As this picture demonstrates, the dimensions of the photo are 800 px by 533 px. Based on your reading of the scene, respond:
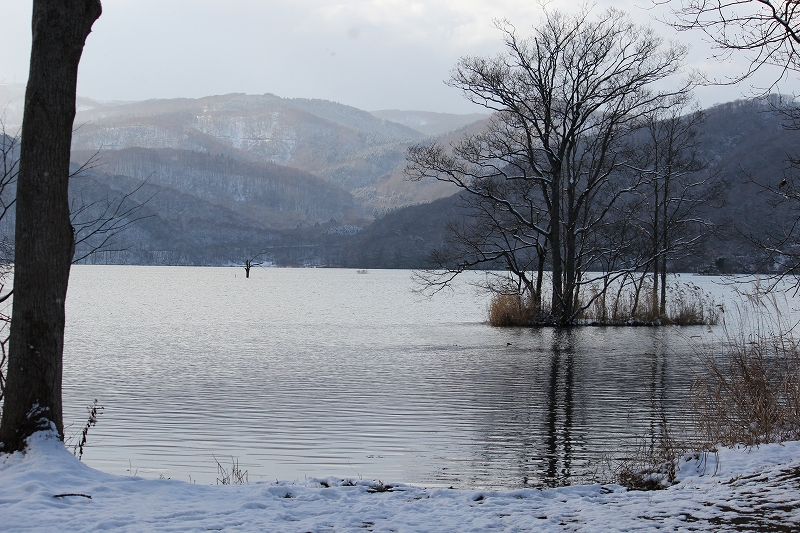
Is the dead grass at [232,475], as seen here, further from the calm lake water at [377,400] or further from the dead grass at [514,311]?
the dead grass at [514,311]

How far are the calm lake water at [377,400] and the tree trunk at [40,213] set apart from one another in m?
2.26

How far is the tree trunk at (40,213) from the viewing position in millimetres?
6078

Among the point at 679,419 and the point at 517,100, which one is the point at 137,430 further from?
the point at 517,100

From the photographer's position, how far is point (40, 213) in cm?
612

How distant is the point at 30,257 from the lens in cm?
611

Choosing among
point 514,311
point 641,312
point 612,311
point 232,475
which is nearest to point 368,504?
point 232,475

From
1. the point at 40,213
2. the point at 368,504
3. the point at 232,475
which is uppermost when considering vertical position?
the point at 40,213

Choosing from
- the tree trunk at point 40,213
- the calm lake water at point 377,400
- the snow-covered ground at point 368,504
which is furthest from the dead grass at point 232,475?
the tree trunk at point 40,213

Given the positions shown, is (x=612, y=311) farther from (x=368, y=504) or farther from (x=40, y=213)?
(x=40, y=213)

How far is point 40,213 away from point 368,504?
3.74 meters

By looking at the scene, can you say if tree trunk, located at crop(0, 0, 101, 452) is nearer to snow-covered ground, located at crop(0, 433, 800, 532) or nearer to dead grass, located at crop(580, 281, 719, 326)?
snow-covered ground, located at crop(0, 433, 800, 532)

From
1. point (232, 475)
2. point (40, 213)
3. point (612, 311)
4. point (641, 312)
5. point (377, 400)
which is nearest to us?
point (40, 213)

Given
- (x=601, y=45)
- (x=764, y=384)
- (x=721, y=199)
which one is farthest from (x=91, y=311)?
(x=764, y=384)

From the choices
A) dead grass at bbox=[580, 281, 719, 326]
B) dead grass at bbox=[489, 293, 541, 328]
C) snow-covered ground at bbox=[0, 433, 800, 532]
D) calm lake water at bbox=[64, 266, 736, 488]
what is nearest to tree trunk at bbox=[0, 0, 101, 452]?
snow-covered ground at bbox=[0, 433, 800, 532]
